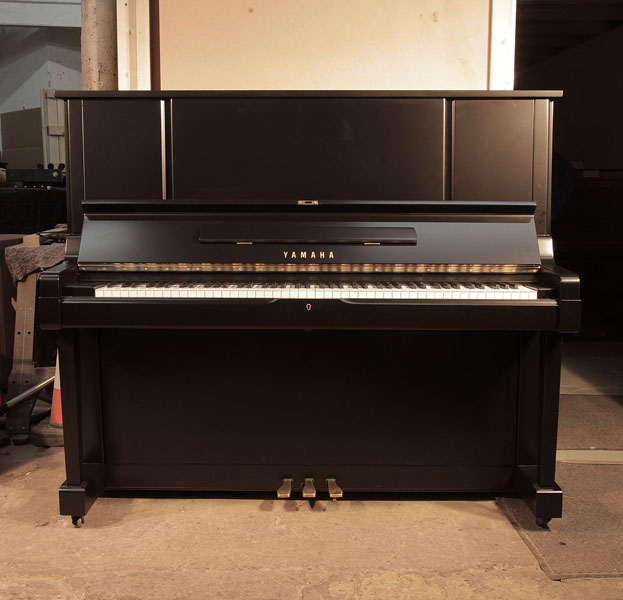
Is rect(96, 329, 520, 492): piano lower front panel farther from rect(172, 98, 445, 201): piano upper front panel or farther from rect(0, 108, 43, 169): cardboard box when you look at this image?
rect(0, 108, 43, 169): cardboard box

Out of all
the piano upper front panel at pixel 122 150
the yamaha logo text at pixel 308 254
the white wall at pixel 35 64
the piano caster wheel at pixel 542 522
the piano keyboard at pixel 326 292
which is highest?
the white wall at pixel 35 64

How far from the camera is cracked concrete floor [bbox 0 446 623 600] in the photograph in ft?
5.90

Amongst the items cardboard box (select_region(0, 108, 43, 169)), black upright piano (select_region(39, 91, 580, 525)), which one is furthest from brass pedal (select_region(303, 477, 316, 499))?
cardboard box (select_region(0, 108, 43, 169))

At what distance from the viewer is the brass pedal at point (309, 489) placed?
2193mm

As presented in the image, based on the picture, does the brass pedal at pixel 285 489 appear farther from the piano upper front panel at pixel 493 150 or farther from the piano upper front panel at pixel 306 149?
the piano upper front panel at pixel 493 150

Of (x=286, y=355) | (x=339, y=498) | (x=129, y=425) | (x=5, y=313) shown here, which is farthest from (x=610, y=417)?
(x=5, y=313)

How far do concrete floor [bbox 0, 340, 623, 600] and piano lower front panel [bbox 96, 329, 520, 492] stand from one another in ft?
0.37

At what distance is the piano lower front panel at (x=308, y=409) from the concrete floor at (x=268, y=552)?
11 centimetres

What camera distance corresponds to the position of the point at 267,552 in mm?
Answer: 1988

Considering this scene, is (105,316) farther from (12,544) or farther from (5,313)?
(5,313)

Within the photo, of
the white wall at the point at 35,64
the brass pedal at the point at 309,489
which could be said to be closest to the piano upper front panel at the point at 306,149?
the brass pedal at the point at 309,489

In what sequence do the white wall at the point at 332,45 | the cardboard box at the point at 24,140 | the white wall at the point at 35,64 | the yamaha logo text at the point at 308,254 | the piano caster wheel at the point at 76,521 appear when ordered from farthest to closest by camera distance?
the white wall at the point at 35,64 → the cardboard box at the point at 24,140 → the white wall at the point at 332,45 → the piano caster wheel at the point at 76,521 → the yamaha logo text at the point at 308,254

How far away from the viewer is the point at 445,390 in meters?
2.27

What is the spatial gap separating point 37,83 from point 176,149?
7.53m
